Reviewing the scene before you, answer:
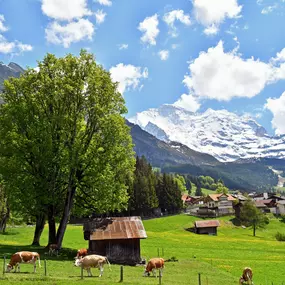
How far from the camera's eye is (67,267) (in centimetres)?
3322

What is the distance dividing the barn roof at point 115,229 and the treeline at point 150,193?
269ft

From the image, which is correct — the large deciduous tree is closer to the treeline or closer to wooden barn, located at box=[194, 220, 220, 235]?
wooden barn, located at box=[194, 220, 220, 235]

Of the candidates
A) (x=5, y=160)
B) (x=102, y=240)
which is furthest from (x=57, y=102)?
(x=102, y=240)

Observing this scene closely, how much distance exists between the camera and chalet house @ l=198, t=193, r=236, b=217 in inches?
5993

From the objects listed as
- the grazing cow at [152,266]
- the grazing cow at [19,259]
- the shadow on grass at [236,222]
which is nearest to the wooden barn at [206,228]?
the shadow on grass at [236,222]

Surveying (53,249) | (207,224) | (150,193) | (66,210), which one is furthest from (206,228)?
(53,249)

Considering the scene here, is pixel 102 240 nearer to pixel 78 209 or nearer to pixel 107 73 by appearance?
pixel 78 209

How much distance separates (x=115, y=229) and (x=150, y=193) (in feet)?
326

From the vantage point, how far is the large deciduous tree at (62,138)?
134 feet

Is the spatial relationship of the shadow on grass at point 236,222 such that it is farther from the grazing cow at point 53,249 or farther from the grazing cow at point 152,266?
the grazing cow at point 152,266

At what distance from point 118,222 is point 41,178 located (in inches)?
420

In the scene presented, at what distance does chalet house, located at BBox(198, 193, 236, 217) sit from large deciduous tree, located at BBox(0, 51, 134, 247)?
110 metres

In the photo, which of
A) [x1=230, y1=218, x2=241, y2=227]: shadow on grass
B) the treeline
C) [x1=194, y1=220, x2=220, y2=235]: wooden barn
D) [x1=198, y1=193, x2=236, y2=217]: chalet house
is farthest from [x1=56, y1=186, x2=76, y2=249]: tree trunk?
[x1=198, y1=193, x2=236, y2=217]: chalet house

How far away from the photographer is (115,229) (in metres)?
42.8
